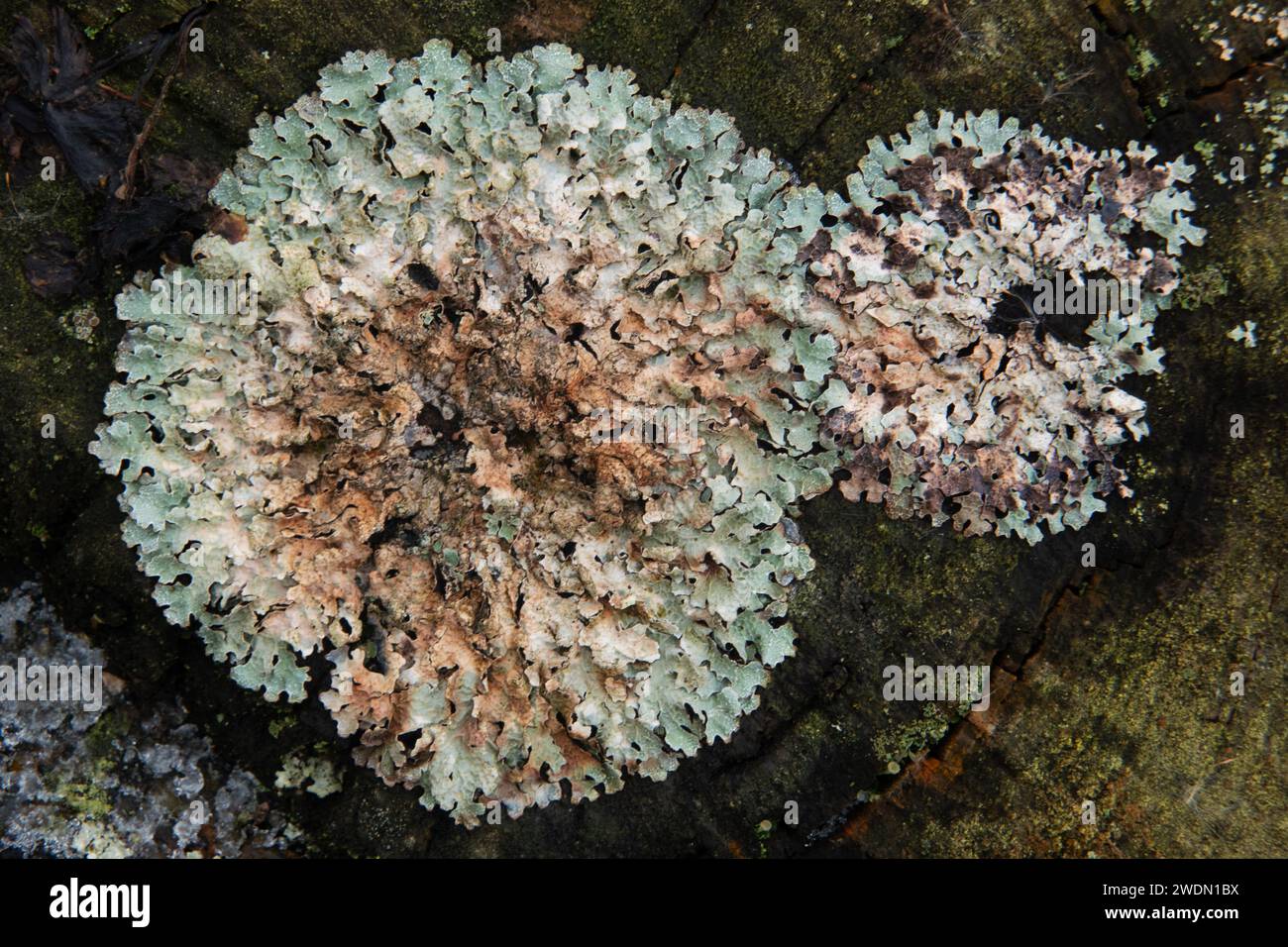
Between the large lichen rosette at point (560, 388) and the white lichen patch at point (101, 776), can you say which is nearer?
the large lichen rosette at point (560, 388)

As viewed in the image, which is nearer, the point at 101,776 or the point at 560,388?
the point at 560,388

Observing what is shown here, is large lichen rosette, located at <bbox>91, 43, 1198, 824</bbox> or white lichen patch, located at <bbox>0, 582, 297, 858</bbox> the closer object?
large lichen rosette, located at <bbox>91, 43, 1198, 824</bbox>

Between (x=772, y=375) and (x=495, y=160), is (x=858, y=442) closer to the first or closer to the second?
(x=772, y=375)

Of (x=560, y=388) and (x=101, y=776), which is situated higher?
(x=560, y=388)

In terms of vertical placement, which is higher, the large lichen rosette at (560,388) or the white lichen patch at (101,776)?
the large lichen rosette at (560,388)

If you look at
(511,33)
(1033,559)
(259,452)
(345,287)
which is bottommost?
(1033,559)

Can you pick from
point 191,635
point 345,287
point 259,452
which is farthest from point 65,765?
point 345,287

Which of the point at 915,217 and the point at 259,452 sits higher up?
the point at 915,217

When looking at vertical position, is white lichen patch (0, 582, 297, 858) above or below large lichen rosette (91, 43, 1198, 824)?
below
